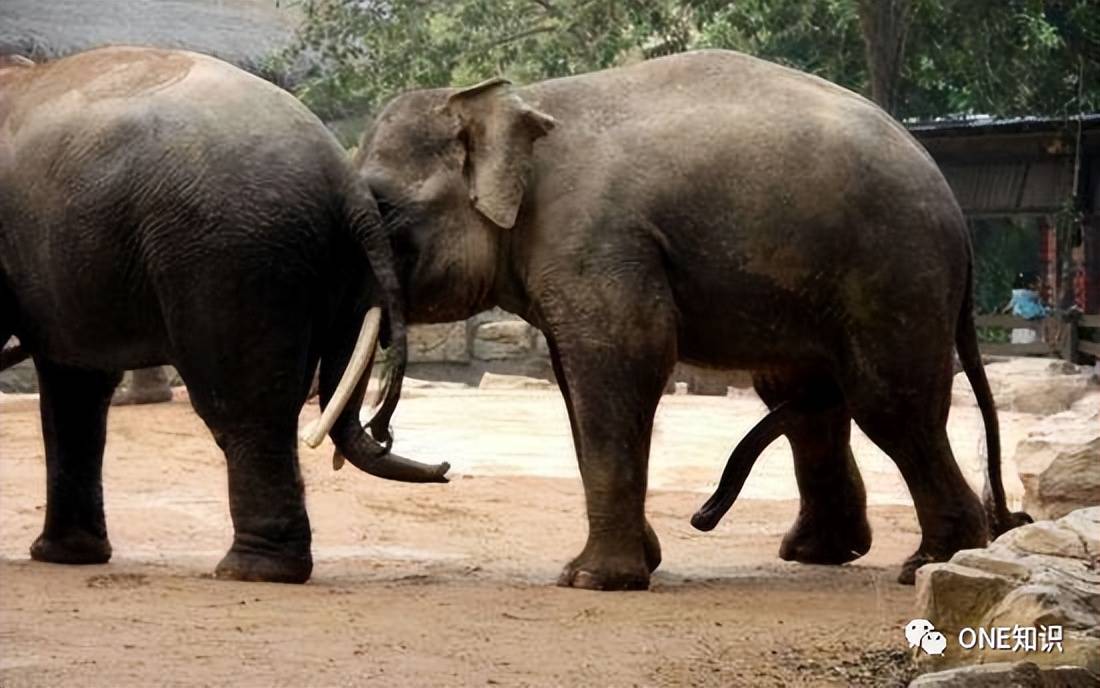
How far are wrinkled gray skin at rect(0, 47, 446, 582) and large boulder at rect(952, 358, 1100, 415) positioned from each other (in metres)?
8.80

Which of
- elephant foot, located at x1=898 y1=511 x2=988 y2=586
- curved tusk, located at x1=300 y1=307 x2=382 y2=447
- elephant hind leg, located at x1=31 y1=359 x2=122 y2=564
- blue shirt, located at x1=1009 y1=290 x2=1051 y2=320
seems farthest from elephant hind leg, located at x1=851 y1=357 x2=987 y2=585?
blue shirt, located at x1=1009 y1=290 x2=1051 y2=320

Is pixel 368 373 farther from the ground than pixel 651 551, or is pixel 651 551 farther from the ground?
pixel 368 373

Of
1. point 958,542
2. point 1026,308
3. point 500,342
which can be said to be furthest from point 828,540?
point 1026,308

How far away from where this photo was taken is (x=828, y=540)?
24.1 ft

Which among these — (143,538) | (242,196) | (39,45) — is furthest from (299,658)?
(39,45)

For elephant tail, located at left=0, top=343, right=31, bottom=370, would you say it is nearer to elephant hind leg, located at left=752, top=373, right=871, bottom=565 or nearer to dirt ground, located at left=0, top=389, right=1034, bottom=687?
dirt ground, located at left=0, top=389, right=1034, bottom=687

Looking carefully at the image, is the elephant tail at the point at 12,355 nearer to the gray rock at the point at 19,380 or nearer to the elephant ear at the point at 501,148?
the elephant ear at the point at 501,148

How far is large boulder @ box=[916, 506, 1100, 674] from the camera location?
461 centimetres

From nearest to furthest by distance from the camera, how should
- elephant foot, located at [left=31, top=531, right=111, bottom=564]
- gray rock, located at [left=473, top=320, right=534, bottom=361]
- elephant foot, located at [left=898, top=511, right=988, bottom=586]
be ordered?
1. elephant foot, located at [left=898, top=511, right=988, bottom=586]
2. elephant foot, located at [left=31, top=531, right=111, bottom=564]
3. gray rock, located at [left=473, top=320, right=534, bottom=361]

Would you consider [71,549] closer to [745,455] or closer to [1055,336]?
[745,455]

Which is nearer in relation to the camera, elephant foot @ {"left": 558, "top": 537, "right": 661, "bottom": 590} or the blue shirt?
elephant foot @ {"left": 558, "top": 537, "right": 661, "bottom": 590}

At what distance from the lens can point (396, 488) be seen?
9.88 meters

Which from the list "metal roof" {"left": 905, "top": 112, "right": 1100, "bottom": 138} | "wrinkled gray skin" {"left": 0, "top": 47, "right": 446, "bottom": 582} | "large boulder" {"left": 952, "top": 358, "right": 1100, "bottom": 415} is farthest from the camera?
"metal roof" {"left": 905, "top": 112, "right": 1100, "bottom": 138}

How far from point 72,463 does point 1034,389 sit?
9673 mm
